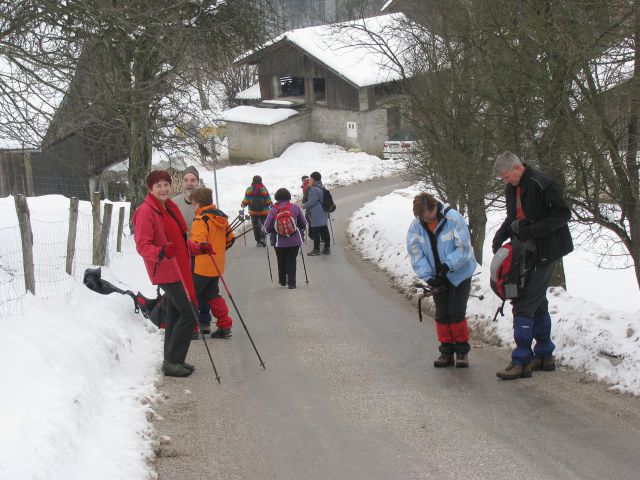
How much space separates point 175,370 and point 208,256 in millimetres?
2004

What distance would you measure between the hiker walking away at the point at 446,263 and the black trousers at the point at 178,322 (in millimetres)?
2233

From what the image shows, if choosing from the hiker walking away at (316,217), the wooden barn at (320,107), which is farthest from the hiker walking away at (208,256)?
the wooden barn at (320,107)

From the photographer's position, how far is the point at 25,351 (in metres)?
6.81

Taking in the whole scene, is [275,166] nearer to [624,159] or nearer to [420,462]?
[624,159]

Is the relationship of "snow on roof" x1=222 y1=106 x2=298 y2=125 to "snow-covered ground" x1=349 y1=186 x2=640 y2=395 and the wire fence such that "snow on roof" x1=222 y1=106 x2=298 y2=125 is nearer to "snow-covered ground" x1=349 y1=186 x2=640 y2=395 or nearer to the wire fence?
the wire fence

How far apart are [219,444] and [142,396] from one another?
4.22ft

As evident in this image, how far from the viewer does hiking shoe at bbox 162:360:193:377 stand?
7.77m

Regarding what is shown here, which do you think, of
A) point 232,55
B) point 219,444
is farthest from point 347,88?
point 219,444

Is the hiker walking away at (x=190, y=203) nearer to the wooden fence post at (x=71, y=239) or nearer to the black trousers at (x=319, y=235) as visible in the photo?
the wooden fence post at (x=71, y=239)

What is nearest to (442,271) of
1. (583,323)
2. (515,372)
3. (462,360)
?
(462,360)

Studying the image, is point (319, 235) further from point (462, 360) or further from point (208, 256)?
point (462, 360)

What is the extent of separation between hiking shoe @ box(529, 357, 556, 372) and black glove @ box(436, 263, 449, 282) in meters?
1.13

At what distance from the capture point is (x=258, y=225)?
18.8 meters

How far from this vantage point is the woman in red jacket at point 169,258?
7469mm
